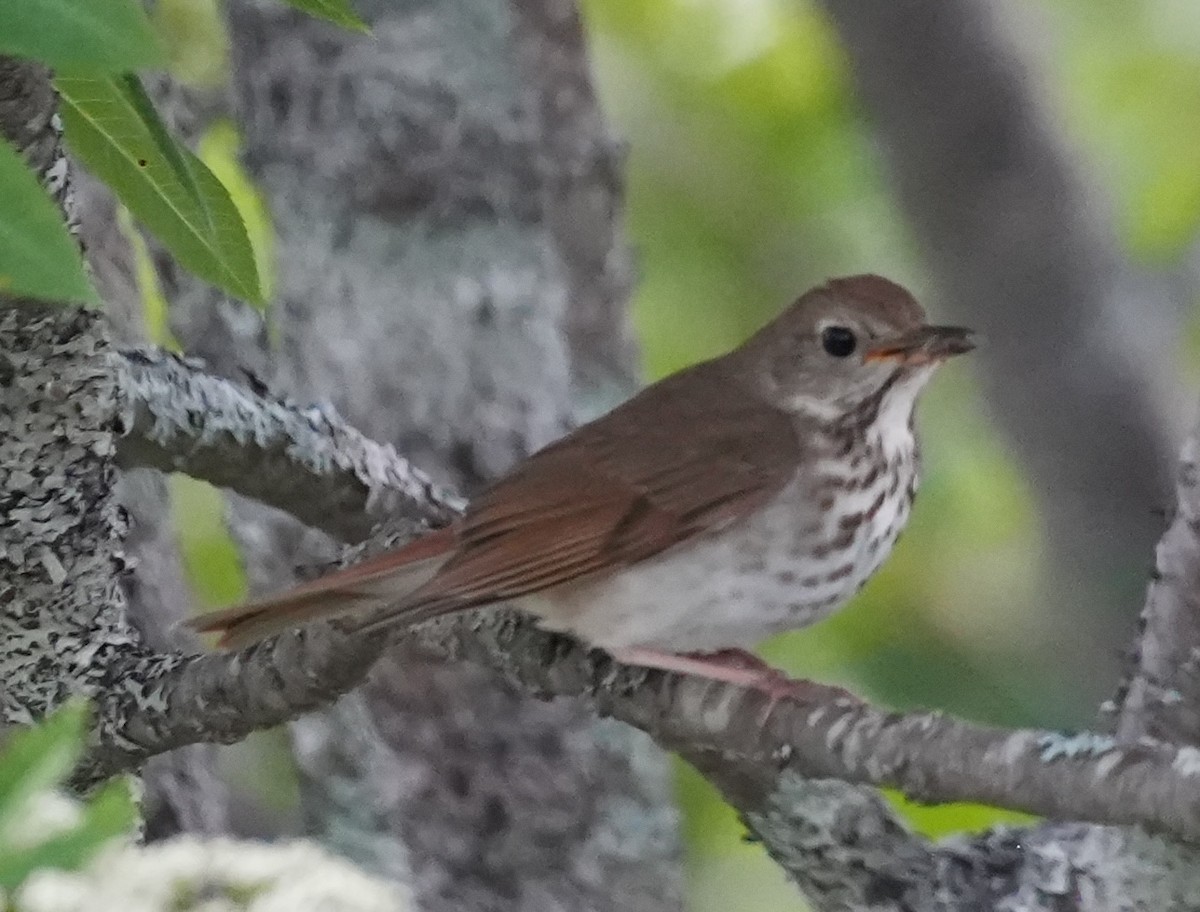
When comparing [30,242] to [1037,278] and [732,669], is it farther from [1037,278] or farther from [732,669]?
[1037,278]

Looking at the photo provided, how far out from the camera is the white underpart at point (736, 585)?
0.94 m

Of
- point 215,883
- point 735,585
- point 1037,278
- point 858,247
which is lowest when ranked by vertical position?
point 215,883

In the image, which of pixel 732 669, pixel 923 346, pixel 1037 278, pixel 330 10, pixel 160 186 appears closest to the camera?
pixel 330 10

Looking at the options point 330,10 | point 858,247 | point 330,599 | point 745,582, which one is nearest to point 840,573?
point 745,582

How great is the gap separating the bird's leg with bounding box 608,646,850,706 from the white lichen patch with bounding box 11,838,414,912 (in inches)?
19.1

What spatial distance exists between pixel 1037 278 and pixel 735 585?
53cm

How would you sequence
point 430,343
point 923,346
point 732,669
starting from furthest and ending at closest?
point 430,343
point 923,346
point 732,669

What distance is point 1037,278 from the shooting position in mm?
1326

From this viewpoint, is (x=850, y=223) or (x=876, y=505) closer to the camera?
(x=876, y=505)

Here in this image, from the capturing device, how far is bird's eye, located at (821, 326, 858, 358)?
1069 millimetres

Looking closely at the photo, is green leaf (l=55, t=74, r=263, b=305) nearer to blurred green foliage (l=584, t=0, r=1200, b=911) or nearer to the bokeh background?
the bokeh background

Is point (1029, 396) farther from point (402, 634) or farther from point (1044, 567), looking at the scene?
point (402, 634)

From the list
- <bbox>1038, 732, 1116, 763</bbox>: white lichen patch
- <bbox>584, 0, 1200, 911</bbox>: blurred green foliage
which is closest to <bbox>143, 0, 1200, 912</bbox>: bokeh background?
<bbox>584, 0, 1200, 911</bbox>: blurred green foliage

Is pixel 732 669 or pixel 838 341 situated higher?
pixel 838 341
